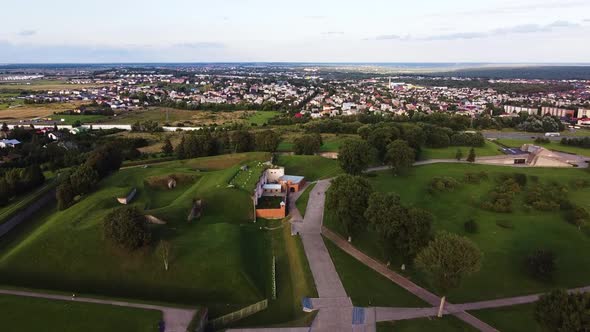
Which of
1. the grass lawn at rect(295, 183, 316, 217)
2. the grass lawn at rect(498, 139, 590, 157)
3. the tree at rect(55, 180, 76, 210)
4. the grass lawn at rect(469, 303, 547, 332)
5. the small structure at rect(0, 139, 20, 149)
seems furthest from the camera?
the grass lawn at rect(498, 139, 590, 157)

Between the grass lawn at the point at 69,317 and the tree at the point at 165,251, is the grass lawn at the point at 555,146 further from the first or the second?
the grass lawn at the point at 69,317

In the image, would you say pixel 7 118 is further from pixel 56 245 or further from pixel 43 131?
pixel 56 245

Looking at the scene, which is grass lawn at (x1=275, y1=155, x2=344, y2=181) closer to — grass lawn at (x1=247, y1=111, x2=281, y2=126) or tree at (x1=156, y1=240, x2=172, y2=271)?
tree at (x1=156, y1=240, x2=172, y2=271)

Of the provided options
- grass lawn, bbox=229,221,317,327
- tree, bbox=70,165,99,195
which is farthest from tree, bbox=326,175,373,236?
tree, bbox=70,165,99,195

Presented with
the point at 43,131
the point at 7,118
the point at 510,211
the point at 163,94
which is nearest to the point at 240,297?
the point at 510,211

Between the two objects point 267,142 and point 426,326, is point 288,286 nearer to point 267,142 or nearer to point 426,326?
point 426,326
